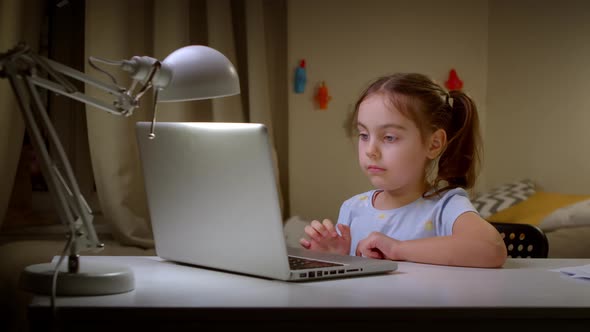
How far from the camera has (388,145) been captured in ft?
5.19

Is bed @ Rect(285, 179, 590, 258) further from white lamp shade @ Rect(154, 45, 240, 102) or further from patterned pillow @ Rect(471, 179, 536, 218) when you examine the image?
white lamp shade @ Rect(154, 45, 240, 102)

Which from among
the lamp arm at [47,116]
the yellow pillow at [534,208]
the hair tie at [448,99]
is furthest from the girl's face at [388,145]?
the yellow pillow at [534,208]

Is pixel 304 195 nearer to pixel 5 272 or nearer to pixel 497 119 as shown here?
pixel 497 119

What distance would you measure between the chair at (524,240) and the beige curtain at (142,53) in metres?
1.64

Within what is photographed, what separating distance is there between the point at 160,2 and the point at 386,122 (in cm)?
175

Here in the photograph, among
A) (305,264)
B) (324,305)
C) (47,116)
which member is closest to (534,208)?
(305,264)

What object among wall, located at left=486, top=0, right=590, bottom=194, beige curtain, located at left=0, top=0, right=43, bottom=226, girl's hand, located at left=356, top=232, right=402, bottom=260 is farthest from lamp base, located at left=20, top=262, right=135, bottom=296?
wall, located at left=486, top=0, right=590, bottom=194

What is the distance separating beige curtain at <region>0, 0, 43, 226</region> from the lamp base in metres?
1.96

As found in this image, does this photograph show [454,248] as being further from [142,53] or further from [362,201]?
[142,53]

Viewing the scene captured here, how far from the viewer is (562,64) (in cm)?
362

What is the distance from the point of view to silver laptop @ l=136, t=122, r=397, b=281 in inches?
41.7

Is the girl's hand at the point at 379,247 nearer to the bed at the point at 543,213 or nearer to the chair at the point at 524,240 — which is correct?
the chair at the point at 524,240

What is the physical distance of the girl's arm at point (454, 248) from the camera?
1334 millimetres
